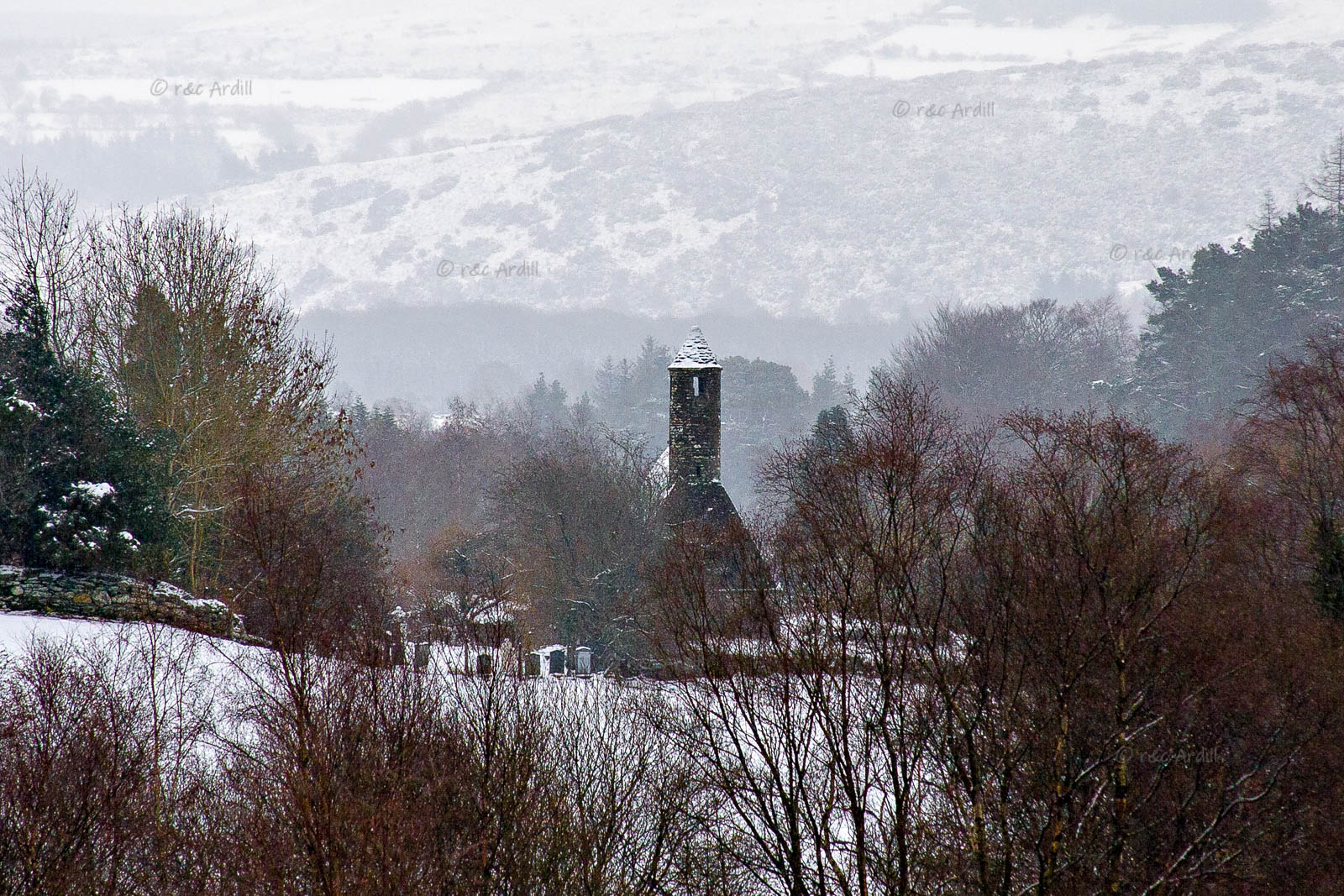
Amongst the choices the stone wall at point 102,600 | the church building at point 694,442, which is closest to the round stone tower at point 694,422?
the church building at point 694,442

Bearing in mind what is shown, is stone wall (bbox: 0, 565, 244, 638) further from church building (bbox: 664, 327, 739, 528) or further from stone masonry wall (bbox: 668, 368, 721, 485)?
stone masonry wall (bbox: 668, 368, 721, 485)

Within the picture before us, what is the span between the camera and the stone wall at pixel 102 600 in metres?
19.5

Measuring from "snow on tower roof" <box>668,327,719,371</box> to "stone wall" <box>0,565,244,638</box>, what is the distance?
18.4 meters

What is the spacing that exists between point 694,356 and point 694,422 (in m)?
2.55

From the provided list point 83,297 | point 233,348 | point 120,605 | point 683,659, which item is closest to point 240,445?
point 233,348

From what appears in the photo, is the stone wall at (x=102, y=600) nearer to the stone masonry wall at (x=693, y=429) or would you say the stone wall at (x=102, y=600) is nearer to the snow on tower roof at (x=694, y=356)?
the stone masonry wall at (x=693, y=429)

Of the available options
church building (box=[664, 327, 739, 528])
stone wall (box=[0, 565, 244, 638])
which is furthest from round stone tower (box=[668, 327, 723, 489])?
stone wall (box=[0, 565, 244, 638])

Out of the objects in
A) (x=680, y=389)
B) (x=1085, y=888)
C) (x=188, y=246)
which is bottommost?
(x=1085, y=888)

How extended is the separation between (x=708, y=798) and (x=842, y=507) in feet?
16.0

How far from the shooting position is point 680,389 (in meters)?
36.9

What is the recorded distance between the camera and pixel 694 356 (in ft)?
124

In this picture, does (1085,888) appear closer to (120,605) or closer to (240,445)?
(120,605)

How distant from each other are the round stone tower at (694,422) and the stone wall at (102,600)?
17.4 metres

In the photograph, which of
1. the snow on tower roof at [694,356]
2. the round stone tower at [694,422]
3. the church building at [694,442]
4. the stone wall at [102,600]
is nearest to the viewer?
the stone wall at [102,600]
